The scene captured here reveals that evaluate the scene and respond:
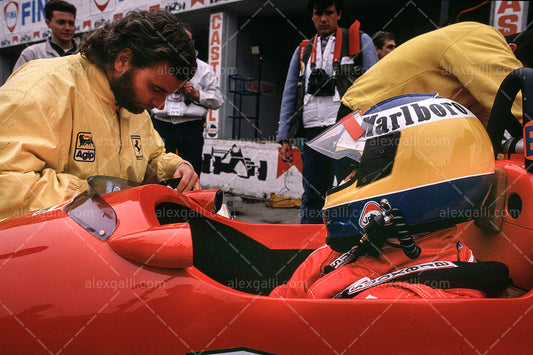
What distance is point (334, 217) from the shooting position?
1239 millimetres

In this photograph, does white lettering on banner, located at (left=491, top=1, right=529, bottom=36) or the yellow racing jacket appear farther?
white lettering on banner, located at (left=491, top=1, right=529, bottom=36)

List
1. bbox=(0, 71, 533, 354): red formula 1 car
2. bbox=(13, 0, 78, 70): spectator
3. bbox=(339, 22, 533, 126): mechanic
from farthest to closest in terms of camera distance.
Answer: bbox=(13, 0, 78, 70): spectator < bbox=(339, 22, 533, 126): mechanic < bbox=(0, 71, 533, 354): red formula 1 car

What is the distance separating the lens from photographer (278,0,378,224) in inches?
113

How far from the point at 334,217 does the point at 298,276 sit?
0.31 metres

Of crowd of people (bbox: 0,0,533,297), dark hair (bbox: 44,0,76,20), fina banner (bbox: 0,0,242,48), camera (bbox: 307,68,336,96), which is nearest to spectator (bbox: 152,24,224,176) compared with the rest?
camera (bbox: 307,68,336,96)

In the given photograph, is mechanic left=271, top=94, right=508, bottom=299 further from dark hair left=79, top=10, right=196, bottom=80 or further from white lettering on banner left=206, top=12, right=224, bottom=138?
white lettering on banner left=206, top=12, right=224, bottom=138

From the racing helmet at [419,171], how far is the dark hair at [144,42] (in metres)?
0.89

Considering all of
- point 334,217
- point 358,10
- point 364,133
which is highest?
point 358,10

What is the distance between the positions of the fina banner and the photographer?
599cm

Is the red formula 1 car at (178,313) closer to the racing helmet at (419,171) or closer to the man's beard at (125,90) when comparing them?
the racing helmet at (419,171)

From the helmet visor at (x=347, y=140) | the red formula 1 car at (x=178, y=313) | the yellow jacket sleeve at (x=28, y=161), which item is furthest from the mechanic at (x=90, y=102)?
the helmet visor at (x=347, y=140)

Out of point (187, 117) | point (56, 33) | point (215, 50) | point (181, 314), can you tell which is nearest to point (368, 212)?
point (181, 314)

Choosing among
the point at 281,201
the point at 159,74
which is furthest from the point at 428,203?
the point at 281,201

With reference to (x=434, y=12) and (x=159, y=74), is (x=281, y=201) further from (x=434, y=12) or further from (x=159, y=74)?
(x=434, y=12)
